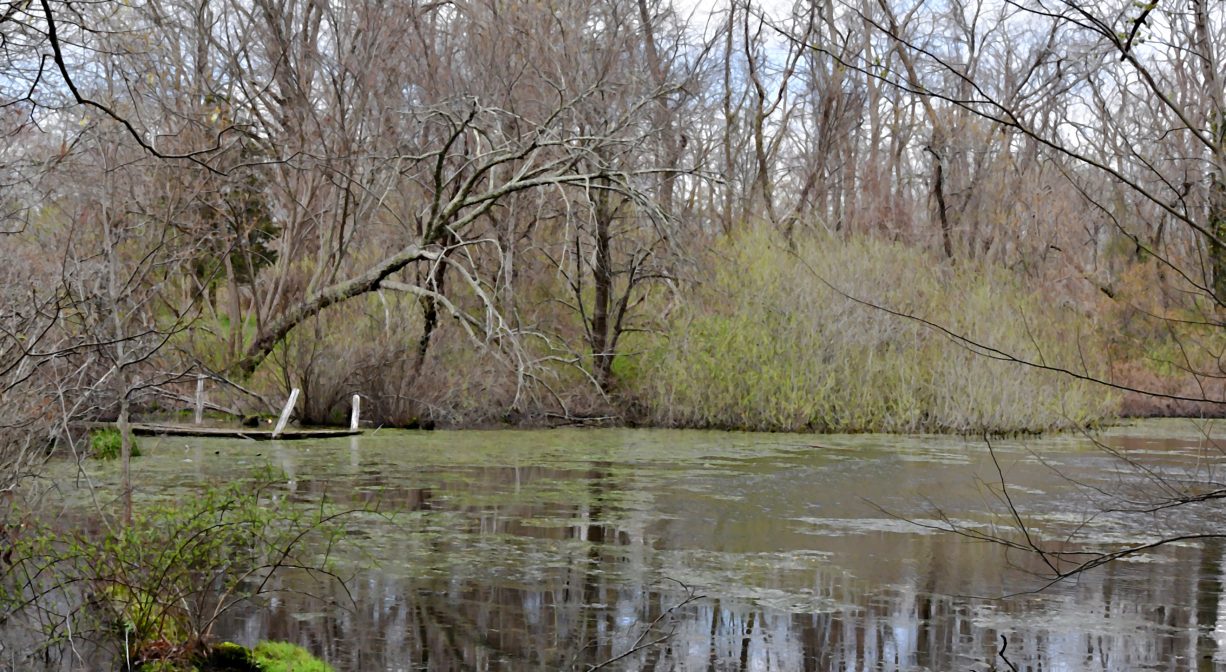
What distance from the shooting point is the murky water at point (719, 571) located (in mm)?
5707

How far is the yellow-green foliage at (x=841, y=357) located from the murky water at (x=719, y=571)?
15.0ft

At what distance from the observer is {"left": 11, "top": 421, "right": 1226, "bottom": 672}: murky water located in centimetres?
571

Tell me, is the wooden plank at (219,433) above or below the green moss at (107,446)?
above

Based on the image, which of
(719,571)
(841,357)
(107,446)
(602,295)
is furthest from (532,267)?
(719,571)

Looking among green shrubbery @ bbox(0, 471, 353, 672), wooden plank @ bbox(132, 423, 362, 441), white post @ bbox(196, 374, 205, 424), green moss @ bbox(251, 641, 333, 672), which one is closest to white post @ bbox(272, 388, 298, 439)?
Result: wooden plank @ bbox(132, 423, 362, 441)

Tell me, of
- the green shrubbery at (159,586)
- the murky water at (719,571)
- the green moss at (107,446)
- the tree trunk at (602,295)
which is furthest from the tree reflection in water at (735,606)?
the tree trunk at (602,295)

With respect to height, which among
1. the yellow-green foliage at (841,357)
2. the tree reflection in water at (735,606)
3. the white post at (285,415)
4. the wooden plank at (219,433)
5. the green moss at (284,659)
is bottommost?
the green moss at (284,659)

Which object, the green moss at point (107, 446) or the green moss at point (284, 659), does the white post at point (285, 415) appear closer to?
the green moss at point (107, 446)

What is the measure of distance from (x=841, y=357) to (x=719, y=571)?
1122 centimetres

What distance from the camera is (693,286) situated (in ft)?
61.7

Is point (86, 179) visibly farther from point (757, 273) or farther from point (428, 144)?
point (757, 273)

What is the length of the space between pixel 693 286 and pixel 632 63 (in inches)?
161

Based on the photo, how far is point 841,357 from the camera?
18.3m

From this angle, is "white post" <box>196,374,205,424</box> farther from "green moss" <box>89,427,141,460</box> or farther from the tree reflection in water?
the tree reflection in water
